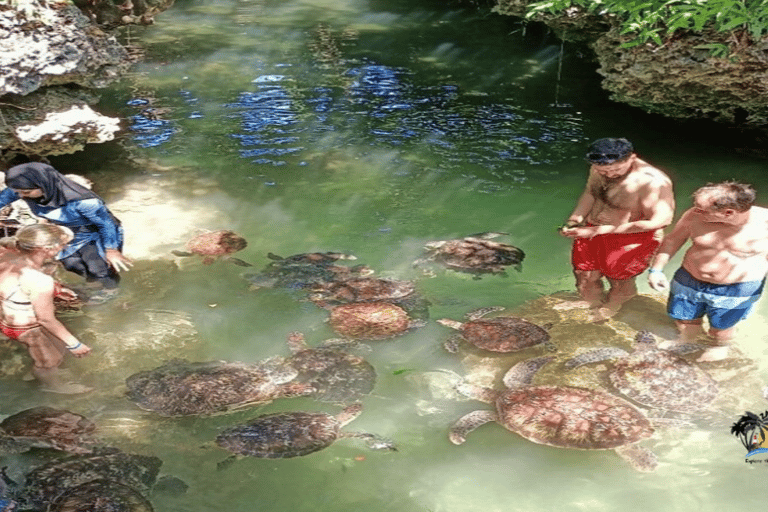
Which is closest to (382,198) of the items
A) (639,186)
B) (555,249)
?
(555,249)

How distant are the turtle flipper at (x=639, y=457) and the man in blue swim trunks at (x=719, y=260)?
136 cm

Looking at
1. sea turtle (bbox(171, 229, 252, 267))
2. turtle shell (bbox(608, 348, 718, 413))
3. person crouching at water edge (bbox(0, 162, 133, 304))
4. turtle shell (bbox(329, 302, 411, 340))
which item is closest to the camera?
turtle shell (bbox(608, 348, 718, 413))

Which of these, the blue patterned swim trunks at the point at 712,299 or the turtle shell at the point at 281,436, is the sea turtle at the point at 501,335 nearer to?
the blue patterned swim trunks at the point at 712,299

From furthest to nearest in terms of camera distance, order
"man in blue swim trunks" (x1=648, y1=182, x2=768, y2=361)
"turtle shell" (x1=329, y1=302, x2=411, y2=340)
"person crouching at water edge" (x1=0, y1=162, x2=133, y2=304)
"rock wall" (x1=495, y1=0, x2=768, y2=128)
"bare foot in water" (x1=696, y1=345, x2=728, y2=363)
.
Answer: "rock wall" (x1=495, y1=0, x2=768, y2=128) < "turtle shell" (x1=329, y1=302, x2=411, y2=340) < "bare foot in water" (x1=696, y1=345, x2=728, y2=363) < "person crouching at water edge" (x1=0, y1=162, x2=133, y2=304) < "man in blue swim trunks" (x1=648, y1=182, x2=768, y2=361)

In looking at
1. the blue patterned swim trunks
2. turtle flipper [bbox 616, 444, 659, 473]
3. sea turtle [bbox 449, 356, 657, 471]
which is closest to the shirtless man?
the blue patterned swim trunks

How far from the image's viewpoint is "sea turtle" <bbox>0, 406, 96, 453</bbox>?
492cm

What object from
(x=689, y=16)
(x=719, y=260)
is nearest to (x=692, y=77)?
(x=689, y=16)

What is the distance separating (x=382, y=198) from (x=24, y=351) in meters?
4.77

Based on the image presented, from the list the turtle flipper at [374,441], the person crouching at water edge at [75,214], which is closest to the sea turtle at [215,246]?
the person crouching at water edge at [75,214]

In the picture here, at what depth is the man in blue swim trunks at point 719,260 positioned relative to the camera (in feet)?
17.0

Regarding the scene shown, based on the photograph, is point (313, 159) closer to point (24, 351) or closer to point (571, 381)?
point (24, 351)

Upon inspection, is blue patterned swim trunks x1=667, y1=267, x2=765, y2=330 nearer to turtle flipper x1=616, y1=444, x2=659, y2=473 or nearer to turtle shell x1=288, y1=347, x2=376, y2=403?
turtle flipper x1=616, y1=444, x2=659, y2=473

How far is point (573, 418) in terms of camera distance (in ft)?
16.2

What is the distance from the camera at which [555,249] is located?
795 centimetres
